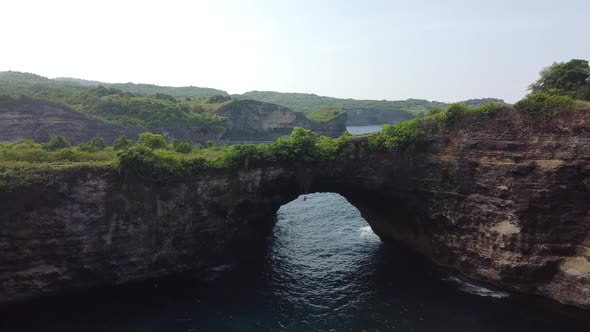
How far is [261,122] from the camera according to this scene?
13412cm

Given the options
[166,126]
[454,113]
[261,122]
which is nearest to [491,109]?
[454,113]

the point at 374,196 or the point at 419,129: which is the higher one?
the point at 419,129

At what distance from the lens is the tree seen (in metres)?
29.6

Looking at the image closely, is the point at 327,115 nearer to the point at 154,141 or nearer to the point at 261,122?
the point at 261,122

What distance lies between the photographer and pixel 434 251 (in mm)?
33438

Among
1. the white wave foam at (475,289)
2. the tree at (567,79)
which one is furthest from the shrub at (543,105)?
the white wave foam at (475,289)

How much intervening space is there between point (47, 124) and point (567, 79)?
287ft

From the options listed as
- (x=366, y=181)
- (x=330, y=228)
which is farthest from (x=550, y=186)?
(x=330, y=228)

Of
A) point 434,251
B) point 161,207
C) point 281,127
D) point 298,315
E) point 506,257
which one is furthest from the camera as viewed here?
point 281,127

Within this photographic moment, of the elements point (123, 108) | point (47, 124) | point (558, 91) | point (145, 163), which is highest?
point (558, 91)

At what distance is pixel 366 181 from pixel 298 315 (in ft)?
44.9

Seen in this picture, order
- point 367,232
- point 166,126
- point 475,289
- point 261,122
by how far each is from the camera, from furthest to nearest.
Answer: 1. point 261,122
2. point 166,126
3. point 367,232
4. point 475,289

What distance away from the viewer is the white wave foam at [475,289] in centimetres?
2781

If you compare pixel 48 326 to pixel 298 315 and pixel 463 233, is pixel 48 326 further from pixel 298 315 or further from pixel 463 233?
pixel 463 233
